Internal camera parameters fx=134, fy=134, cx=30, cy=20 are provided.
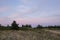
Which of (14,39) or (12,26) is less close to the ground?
(12,26)

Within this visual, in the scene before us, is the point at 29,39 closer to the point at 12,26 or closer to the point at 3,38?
the point at 3,38

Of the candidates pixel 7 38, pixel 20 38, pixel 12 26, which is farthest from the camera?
pixel 12 26

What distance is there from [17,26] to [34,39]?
11918 mm

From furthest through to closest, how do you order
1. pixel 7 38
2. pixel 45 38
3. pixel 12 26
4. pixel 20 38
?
1. pixel 12 26
2. pixel 45 38
3. pixel 20 38
4. pixel 7 38

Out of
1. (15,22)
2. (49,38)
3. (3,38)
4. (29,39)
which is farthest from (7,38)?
(15,22)

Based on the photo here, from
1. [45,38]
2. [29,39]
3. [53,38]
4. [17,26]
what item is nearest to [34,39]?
[29,39]

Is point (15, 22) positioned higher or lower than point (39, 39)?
higher

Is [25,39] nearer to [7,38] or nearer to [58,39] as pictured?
[7,38]

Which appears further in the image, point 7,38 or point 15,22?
point 15,22

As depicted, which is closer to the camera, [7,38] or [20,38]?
[7,38]

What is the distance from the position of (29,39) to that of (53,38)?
553 cm

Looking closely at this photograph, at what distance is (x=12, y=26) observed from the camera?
118 ft

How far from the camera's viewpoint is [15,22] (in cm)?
3694

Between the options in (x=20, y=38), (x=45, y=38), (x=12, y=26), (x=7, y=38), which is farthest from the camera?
(x=12, y=26)
